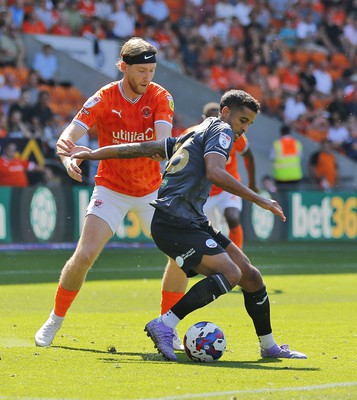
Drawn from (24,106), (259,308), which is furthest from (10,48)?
(259,308)

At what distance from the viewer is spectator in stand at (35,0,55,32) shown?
24.5 m

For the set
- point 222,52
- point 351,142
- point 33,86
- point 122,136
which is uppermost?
point 222,52

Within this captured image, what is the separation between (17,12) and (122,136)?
15.7 m

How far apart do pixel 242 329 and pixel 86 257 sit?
2.17m

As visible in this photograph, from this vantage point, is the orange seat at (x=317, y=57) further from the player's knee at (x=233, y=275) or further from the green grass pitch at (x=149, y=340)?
the player's knee at (x=233, y=275)

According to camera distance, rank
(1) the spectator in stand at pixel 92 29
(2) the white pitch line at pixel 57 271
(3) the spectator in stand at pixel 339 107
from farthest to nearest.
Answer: (3) the spectator in stand at pixel 339 107
(1) the spectator in stand at pixel 92 29
(2) the white pitch line at pixel 57 271

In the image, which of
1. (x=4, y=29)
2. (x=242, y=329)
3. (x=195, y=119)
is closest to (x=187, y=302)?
(x=242, y=329)

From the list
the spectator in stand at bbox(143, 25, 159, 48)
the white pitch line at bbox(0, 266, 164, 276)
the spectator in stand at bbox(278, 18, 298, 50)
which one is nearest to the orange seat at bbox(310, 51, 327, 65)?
the spectator in stand at bbox(278, 18, 298, 50)

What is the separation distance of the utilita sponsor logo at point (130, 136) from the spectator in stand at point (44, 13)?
52.8 ft

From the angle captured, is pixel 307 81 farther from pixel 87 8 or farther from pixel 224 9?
pixel 87 8

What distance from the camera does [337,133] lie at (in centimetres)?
2717

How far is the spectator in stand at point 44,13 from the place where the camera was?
2453 centimetres

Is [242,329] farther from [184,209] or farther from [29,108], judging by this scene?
[29,108]

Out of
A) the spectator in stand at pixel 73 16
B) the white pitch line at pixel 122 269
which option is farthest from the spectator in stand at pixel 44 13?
the white pitch line at pixel 122 269
